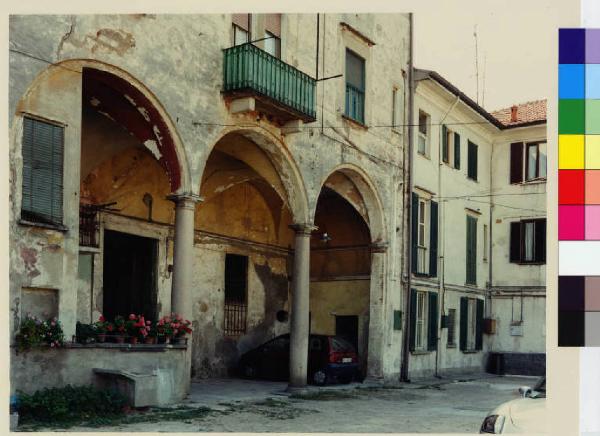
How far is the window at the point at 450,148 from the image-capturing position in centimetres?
2464

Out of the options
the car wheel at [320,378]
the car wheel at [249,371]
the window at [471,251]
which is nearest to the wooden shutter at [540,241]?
the window at [471,251]

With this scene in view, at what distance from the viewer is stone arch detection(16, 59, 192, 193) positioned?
506 inches

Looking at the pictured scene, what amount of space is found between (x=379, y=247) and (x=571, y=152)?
10.5 metres

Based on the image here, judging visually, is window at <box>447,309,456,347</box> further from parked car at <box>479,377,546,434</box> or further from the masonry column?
parked car at <box>479,377,546,434</box>

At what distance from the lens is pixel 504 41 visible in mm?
14508

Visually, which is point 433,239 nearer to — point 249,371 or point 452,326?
point 452,326

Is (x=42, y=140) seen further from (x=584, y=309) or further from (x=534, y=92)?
(x=534, y=92)

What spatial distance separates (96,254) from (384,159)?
26.7ft

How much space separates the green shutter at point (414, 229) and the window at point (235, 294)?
4628mm

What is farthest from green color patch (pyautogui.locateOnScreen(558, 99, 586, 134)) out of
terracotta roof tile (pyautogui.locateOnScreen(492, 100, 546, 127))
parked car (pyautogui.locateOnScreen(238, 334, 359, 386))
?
terracotta roof tile (pyautogui.locateOnScreen(492, 100, 546, 127))

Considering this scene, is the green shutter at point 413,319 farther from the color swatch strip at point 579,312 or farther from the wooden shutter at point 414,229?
the color swatch strip at point 579,312

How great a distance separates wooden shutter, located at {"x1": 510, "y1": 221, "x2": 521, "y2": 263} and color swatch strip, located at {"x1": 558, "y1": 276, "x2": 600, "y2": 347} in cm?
1550

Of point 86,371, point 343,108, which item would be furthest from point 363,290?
point 86,371

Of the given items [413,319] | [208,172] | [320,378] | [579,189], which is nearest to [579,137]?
[579,189]
